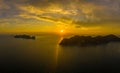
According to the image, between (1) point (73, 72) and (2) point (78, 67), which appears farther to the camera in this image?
(2) point (78, 67)

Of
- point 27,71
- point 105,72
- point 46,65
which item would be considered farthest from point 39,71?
point 105,72

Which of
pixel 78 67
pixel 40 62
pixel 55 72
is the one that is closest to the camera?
pixel 55 72

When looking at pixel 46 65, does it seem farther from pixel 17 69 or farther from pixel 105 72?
pixel 105 72

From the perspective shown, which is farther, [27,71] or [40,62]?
[40,62]

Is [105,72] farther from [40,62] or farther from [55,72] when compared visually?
[40,62]

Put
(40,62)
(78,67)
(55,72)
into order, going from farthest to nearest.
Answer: (40,62) < (78,67) < (55,72)

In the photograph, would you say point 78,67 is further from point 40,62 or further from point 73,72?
point 40,62

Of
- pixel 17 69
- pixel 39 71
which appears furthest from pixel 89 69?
pixel 17 69

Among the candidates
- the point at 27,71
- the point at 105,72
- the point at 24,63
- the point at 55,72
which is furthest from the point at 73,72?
the point at 24,63
